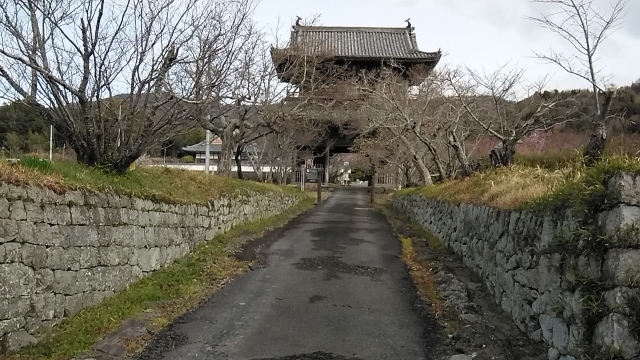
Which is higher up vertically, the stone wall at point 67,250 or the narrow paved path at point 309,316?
the stone wall at point 67,250

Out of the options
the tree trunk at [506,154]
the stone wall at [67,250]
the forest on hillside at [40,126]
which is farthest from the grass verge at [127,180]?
the tree trunk at [506,154]

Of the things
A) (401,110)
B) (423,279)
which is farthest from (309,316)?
(401,110)

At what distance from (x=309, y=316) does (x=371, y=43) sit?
81.7 ft

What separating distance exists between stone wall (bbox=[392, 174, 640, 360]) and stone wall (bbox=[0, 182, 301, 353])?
4.81 metres

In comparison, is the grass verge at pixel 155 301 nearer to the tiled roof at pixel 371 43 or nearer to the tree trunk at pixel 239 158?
the tree trunk at pixel 239 158

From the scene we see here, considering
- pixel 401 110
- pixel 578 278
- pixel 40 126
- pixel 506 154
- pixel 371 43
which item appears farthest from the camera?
pixel 371 43

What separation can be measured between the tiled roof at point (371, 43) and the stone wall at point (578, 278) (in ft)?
66.7

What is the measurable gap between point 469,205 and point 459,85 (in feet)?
27.3

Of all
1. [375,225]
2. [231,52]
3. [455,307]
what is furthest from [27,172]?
[375,225]

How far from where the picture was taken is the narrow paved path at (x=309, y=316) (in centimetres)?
530

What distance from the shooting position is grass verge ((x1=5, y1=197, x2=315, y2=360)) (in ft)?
16.6

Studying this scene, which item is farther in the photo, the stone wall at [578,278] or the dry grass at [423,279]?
the dry grass at [423,279]

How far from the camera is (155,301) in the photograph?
6.79 meters

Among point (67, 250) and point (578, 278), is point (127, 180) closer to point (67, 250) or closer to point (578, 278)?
point (67, 250)
